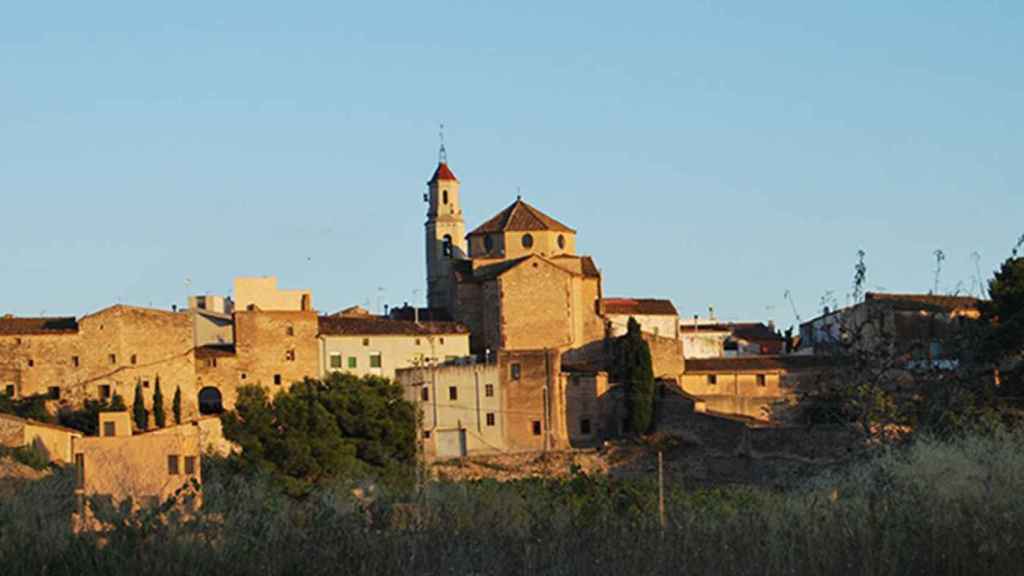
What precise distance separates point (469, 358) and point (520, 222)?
247 inches

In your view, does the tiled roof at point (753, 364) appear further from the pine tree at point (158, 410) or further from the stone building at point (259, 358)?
the pine tree at point (158, 410)

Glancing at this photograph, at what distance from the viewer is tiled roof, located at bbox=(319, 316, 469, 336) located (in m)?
43.1

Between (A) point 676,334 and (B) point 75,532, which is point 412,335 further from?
(B) point 75,532

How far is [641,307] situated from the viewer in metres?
47.3

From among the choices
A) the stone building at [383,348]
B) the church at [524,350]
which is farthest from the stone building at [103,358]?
the church at [524,350]

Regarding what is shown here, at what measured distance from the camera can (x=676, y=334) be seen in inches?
1839

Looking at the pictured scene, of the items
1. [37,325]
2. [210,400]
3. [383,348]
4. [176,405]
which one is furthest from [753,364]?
[37,325]

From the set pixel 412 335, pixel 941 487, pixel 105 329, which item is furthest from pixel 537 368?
pixel 941 487

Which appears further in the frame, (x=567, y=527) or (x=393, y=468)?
(x=393, y=468)

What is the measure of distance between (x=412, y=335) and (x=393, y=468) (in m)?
7.65

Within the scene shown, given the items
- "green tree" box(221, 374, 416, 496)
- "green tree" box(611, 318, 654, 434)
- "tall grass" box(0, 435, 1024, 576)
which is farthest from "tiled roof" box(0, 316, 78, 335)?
"tall grass" box(0, 435, 1024, 576)

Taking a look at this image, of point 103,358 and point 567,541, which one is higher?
point 103,358

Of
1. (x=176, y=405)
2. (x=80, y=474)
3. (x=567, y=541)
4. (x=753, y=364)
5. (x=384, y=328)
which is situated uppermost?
(x=384, y=328)

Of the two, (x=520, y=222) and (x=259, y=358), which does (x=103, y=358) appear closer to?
(x=259, y=358)
